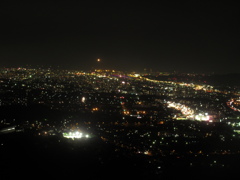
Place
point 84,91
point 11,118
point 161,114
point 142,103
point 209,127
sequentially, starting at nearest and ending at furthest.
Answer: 1. point 11,118
2. point 209,127
3. point 161,114
4. point 142,103
5. point 84,91

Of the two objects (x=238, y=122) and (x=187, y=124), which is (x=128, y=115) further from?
(x=238, y=122)

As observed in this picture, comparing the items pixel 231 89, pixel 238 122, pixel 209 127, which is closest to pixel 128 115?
pixel 209 127

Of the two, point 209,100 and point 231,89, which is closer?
point 209,100

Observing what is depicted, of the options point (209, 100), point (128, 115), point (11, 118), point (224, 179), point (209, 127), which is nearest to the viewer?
point (224, 179)

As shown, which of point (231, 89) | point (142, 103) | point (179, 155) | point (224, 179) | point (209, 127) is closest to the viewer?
point (224, 179)

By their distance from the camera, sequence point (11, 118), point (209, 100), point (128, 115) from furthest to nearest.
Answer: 1. point (209, 100)
2. point (128, 115)
3. point (11, 118)

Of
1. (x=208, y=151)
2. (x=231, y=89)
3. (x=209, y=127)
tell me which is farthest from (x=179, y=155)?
(x=231, y=89)

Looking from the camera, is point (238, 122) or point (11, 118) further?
point (238, 122)

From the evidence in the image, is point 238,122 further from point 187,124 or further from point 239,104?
point 239,104
